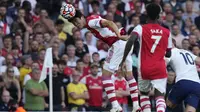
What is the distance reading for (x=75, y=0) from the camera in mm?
25469

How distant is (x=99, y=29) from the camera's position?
17.1 meters

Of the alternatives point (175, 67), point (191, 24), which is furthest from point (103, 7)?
point (175, 67)

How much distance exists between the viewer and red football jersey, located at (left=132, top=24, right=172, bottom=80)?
16234 mm

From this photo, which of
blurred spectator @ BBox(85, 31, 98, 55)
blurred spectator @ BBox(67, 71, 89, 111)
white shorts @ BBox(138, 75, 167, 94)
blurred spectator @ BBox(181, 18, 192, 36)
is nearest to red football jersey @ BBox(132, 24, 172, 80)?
white shorts @ BBox(138, 75, 167, 94)

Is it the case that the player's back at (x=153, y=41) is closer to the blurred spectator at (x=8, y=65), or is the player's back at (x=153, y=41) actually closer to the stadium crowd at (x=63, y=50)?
the stadium crowd at (x=63, y=50)

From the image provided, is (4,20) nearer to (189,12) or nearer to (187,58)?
(189,12)

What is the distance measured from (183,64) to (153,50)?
1.34m

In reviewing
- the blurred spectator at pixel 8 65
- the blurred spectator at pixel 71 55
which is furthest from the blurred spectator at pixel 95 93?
the blurred spectator at pixel 8 65

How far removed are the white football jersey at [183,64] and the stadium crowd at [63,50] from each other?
6.65ft

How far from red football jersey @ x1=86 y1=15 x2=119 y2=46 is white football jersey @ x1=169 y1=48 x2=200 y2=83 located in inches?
51.7

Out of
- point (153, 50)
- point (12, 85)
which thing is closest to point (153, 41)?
point (153, 50)

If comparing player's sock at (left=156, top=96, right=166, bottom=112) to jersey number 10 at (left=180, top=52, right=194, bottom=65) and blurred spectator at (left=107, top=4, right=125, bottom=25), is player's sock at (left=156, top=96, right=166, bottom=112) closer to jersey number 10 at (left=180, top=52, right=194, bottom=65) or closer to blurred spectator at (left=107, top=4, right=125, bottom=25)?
jersey number 10 at (left=180, top=52, right=194, bottom=65)

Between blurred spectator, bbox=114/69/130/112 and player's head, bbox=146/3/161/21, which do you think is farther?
blurred spectator, bbox=114/69/130/112

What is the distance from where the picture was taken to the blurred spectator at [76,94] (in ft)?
71.6
